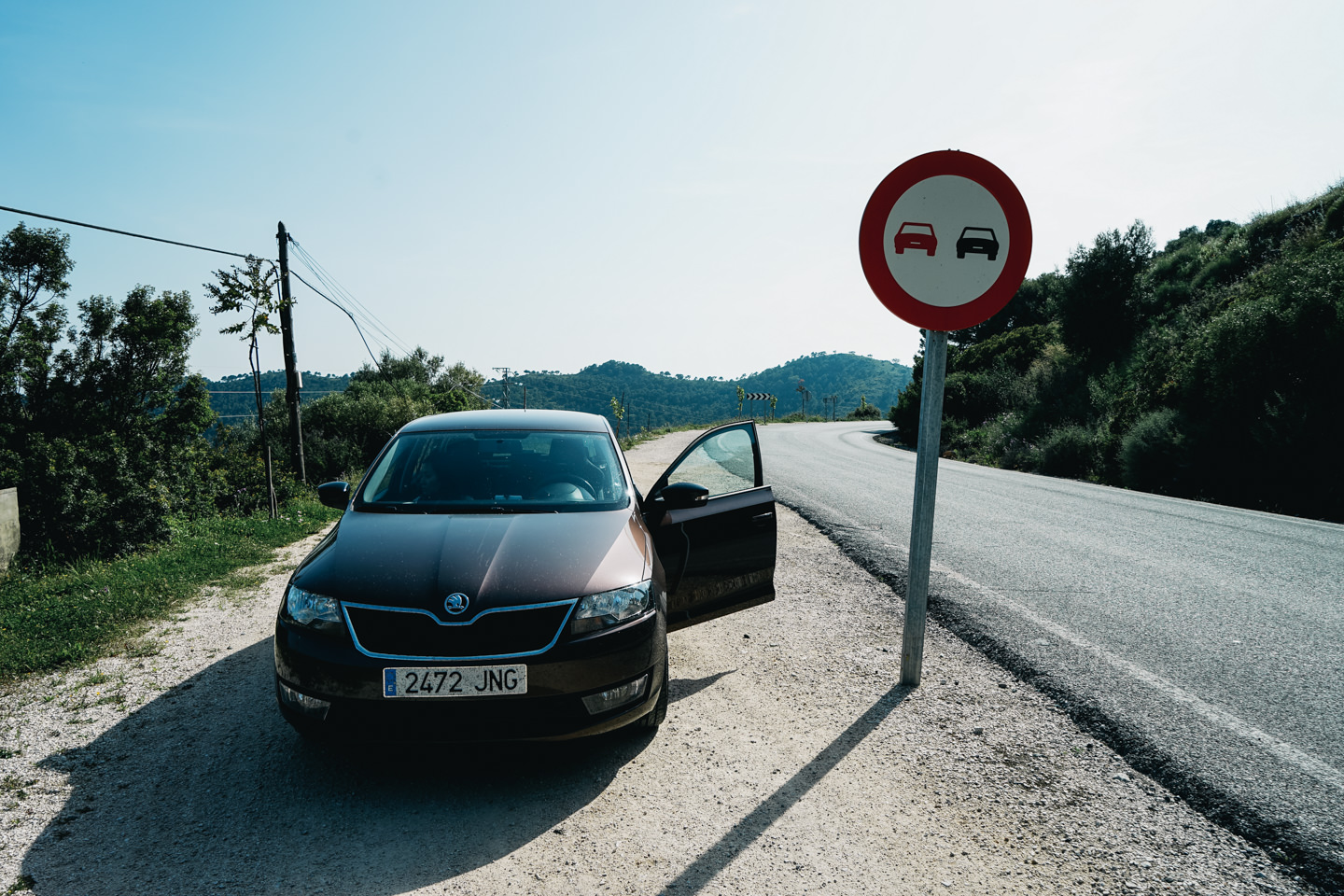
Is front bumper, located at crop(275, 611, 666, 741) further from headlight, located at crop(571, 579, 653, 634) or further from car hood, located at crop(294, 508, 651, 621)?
car hood, located at crop(294, 508, 651, 621)

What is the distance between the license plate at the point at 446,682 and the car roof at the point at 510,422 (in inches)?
80.1

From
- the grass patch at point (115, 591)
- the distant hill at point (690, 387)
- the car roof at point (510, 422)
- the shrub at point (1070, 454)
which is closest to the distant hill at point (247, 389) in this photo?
the distant hill at point (690, 387)

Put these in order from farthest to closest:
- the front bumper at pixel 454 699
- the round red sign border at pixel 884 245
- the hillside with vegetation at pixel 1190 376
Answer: the hillside with vegetation at pixel 1190 376
the round red sign border at pixel 884 245
the front bumper at pixel 454 699

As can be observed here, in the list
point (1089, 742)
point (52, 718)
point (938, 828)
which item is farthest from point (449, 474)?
point (1089, 742)

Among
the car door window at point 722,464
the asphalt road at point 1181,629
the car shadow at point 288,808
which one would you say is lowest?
the car shadow at point 288,808

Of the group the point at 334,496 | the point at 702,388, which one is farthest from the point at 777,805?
the point at 702,388

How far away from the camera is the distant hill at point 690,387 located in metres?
98.3

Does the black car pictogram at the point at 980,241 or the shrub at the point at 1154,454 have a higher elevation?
the black car pictogram at the point at 980,241

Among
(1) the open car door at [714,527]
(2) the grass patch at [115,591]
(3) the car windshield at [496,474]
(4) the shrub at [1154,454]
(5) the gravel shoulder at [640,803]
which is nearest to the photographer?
(5) the gravel shoulder at [640,803]

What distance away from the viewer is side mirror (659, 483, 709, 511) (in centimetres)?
384

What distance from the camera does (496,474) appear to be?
4.02m

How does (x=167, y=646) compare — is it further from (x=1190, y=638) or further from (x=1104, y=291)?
(x=1104, y=291)

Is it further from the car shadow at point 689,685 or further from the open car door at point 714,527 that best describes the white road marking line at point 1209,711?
the car shadow at point 689,685

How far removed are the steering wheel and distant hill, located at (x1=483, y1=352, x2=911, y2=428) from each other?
75.9m
